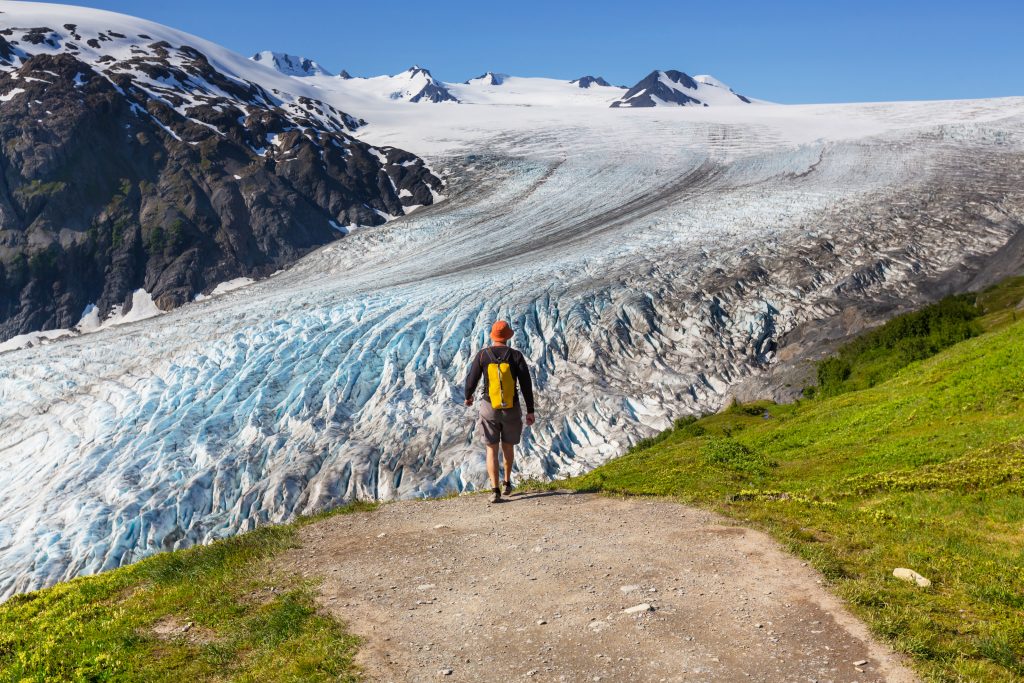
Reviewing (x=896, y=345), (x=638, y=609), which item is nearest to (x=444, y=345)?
(x=896, y=345)

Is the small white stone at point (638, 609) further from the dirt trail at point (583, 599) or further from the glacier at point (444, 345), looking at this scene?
the glacier at point (444, 345)

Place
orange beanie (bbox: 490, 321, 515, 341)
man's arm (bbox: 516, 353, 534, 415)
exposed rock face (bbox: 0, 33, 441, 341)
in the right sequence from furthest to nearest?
1. exposed rock face (bbox: 0, 33, 441, 341)
2. man's arm (bbox: 516, 353, 534, 415)
3. orange beanie (bbox: 490, 321, 515, 341)

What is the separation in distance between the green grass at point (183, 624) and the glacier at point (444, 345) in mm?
13364

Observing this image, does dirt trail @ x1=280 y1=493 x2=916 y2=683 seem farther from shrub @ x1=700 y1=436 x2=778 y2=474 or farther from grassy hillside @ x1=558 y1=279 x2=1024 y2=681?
shrub @ x1=700 y1=436 x2=778 y2=474

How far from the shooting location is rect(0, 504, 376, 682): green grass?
7.60 metres

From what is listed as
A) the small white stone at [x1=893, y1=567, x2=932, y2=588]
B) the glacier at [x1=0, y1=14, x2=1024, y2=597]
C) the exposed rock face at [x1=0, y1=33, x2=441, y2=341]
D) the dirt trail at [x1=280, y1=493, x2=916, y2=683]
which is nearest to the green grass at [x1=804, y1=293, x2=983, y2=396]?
the glacier at [x1=0, y1=14, x2=1024, y2=597]

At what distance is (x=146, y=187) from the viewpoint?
6694cm

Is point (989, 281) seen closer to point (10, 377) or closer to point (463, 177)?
point (10, 377)

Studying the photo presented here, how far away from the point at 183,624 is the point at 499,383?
5417mm

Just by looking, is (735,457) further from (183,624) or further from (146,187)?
(146,187)

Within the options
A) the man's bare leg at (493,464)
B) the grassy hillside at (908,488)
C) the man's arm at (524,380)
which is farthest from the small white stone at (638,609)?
the man's bare leg at (493,464)

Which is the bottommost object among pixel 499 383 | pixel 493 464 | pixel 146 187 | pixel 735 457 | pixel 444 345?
pixel 735 457

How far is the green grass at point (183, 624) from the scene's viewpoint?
24.9 feet

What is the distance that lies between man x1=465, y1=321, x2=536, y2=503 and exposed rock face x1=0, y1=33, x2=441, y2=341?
51.2 m
